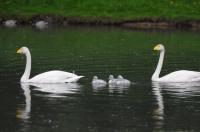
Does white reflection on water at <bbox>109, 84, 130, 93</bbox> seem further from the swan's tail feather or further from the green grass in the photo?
the green grass

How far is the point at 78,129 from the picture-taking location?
2180cm

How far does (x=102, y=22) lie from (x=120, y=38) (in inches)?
536

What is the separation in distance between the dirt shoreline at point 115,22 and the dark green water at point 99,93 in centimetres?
1371

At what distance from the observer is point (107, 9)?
73.4 m

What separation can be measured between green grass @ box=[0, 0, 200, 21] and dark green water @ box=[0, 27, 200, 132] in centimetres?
1680

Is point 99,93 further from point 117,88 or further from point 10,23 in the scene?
point 10,23

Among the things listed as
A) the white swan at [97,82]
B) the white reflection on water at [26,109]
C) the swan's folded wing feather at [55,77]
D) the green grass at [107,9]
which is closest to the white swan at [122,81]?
the white swan at [97,82]

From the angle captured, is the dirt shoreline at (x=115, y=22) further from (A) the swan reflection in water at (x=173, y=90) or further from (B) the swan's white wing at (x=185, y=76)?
(A) the swan reflection in water at (x=173, y=90)

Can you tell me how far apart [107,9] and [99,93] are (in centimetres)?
4484

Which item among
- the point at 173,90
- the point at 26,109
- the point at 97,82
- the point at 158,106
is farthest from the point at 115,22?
the point at 26,109

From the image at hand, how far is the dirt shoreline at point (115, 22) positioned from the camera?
67050mm

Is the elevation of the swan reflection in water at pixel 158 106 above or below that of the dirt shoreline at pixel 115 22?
below

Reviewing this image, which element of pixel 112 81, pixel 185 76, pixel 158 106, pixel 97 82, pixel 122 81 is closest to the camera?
pixel 158 106

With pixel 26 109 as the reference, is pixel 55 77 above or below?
above
